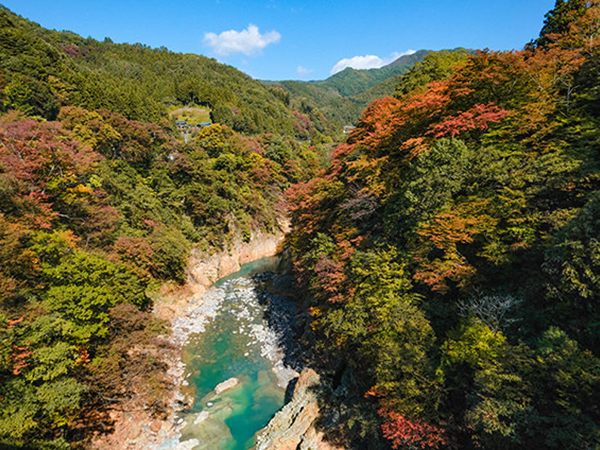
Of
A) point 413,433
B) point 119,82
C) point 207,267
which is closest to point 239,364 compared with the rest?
point 413,433

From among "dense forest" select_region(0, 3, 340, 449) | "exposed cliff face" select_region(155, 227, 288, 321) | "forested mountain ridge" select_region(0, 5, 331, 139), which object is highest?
"forested mountain ridge" select_region(0, 5, 331, 139)

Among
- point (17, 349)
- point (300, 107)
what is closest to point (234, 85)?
point (300, 107)

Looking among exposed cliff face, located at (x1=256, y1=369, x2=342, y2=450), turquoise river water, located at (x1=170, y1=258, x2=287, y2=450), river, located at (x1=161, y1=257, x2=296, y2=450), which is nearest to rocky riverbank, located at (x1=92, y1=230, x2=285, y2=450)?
river, located at (x1=161, y1=257, x2=296, y2=450)

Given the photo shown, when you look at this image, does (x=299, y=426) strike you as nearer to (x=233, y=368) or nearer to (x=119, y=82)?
(x=233, y=368)

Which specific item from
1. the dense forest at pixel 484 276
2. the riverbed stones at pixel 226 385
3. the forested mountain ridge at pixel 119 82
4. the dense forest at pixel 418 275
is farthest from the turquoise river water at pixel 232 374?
the forested mountain ridge at pixel 119 82

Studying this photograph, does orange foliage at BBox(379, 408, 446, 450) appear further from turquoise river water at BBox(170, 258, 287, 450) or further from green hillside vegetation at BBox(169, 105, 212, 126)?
green hillside vegetation at BBox(169, 105, 212, 126)

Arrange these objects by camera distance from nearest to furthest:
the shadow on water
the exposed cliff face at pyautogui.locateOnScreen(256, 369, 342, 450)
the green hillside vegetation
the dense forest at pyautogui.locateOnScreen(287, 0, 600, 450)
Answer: the dense forest at pyautogui.locateOnScreen(287, 0, 600, 450) < the exposed cliff face at pyautogui.locateOnScreen(256, 369, 342, 450) < the shadow on water < the green hillside vegetation
